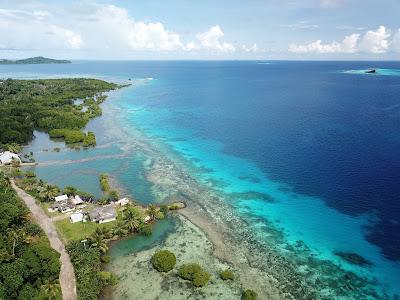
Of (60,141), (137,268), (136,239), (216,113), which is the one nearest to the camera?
(137,268)

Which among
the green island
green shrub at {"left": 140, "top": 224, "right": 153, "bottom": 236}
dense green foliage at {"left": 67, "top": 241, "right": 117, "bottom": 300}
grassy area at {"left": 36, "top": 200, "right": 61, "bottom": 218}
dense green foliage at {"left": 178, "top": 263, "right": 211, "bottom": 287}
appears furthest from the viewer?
grassy area at {"left": 36, "top": 200, "right": 61, "bottom": 218}

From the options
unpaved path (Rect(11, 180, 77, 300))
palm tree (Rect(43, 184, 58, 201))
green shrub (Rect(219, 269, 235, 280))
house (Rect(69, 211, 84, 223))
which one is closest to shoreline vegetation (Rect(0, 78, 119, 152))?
unpaved path (Rect(11, 180, 77, 300))

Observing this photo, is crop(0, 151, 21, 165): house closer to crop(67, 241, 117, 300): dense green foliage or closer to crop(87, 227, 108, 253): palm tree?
crop(67, 241, 117, 300): dense green foliage

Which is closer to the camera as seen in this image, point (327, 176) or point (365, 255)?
point (365, 255)

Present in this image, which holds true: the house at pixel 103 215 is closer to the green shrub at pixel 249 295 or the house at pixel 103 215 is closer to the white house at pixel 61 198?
the white house at pixel 61 198

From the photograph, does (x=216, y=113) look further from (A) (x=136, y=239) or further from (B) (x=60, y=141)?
(A) (x=136, y=239)

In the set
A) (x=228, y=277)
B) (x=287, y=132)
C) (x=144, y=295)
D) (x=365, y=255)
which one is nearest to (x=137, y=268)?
(x=144, y=295)

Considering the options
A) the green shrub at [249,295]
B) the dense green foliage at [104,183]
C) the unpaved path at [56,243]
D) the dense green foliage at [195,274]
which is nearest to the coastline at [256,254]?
the green shrub at [249,295]
